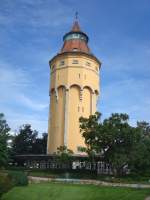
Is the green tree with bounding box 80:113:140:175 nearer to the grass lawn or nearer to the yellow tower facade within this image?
the grass lawn

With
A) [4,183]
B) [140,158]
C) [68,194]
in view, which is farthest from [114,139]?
[4,183]

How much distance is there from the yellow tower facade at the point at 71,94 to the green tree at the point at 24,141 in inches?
491

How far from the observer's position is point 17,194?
31188 millimetres

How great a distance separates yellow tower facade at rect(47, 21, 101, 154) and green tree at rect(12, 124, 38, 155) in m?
12.5

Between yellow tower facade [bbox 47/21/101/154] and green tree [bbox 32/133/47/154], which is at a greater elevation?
yellow tower facade [bbox 47/21/101/154]

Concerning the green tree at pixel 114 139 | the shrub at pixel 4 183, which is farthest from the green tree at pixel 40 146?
the shrub at pixel 4 183

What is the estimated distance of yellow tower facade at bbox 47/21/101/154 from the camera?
62.2 metres

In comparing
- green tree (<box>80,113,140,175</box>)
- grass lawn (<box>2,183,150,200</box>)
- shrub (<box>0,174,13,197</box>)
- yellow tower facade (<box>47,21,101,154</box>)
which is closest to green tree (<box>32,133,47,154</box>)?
yellow tower facade (<box>47,21,101,154</box>)

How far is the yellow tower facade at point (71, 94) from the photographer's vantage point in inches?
2451

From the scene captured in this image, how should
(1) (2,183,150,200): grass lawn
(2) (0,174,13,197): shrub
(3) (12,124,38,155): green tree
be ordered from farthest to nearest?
(3) (12,124,38,155): green tree, (1) (2,183,150,200): grass lawn, (2) (0,174,13,197): shrub

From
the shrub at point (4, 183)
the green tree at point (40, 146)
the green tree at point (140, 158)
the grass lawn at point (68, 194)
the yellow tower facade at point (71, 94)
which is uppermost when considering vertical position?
the yellow tower facade at point (71, 94)

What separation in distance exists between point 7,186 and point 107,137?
65.7 feet

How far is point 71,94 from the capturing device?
208 ft

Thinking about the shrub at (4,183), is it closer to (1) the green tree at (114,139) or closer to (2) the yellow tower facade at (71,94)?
(1) the green tree at (114,139)
